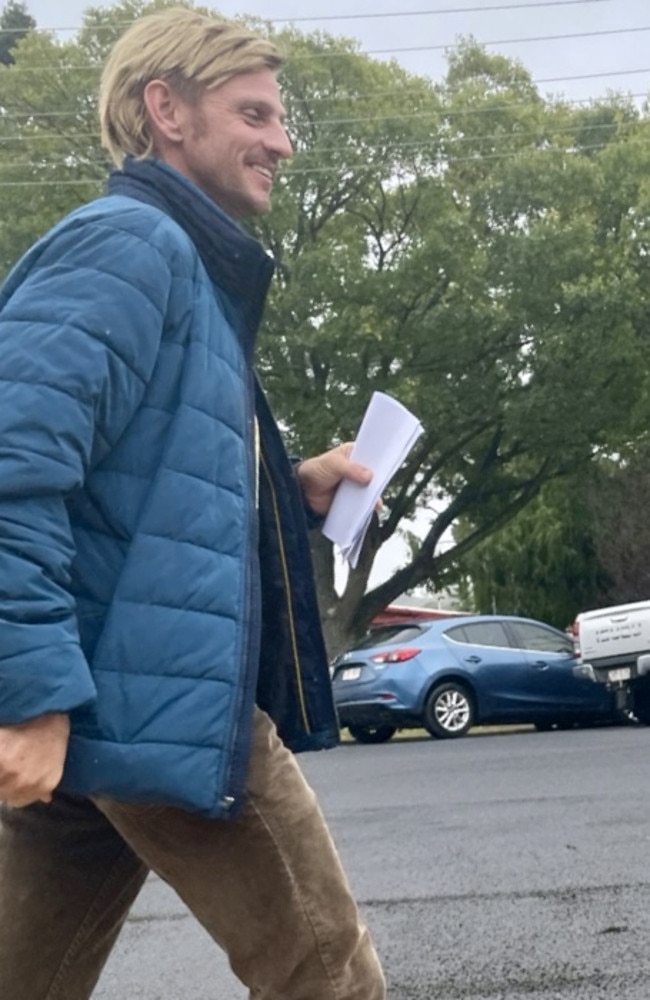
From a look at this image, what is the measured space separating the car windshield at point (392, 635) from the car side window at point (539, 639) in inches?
45.7

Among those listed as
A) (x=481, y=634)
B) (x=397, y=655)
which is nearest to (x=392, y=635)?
(x=397, y=655)

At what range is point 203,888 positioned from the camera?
8.79 ft

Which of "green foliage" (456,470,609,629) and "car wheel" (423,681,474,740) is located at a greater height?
"green foliage" (456,470,609,629)

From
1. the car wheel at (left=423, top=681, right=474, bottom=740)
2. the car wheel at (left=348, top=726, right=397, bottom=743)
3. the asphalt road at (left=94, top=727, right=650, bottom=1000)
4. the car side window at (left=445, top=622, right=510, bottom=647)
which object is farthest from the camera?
the car wheel at (left=348, top=726, right=397, bottom=743)

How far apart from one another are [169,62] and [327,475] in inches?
33.4

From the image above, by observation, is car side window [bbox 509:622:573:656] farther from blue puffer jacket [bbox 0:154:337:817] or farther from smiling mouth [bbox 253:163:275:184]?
blue puffer jacket [bbox 0:154:337:817]

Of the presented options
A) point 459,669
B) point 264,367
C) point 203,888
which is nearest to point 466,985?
point 203,888

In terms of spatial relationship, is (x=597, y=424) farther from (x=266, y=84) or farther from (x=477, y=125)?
(x=266, y=84)

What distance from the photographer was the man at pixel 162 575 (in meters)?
2.47

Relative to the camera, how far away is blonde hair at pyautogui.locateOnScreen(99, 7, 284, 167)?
2922 mm

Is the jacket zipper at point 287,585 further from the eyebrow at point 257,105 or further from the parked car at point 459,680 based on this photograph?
the parked car at point 459,680

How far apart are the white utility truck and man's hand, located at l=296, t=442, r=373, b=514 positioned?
49.5 ft

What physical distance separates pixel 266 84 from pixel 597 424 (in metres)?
28.8

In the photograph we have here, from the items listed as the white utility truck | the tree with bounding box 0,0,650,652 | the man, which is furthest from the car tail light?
the man
